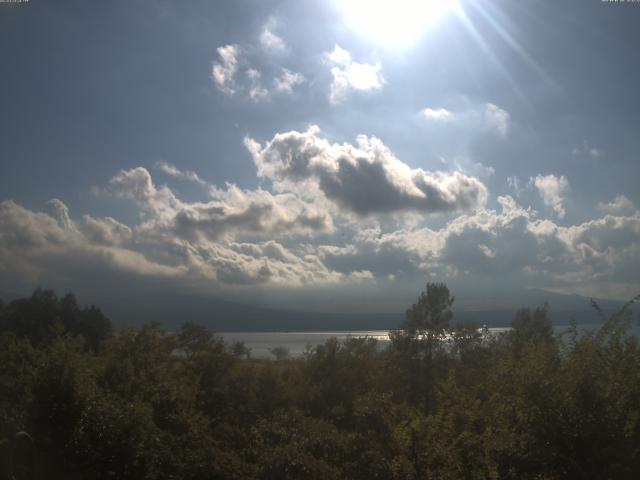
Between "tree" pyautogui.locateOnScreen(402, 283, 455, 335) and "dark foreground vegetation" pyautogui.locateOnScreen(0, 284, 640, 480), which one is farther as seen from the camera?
"tree" pyautogui.locateOnScreen(402, 283, 455, 335)

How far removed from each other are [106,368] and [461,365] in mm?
15262

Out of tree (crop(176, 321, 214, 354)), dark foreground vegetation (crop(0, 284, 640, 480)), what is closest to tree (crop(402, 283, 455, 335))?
dark foreground vegetation (crop(0, 284, 640, 480))

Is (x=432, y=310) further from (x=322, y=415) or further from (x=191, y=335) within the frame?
(x=191, y=335)

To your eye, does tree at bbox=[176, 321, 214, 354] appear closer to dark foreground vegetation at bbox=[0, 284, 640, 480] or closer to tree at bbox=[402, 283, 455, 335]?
dark foreground vegetation at bbox=[0, 284, 640, 480]

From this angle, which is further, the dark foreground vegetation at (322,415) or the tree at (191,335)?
the tree at (191,335)

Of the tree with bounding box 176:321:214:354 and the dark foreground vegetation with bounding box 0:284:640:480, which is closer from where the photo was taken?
the dark foreground vegetation with bounding box 0:284:640:480

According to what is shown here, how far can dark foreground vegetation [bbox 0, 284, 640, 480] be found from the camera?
992 centimetres

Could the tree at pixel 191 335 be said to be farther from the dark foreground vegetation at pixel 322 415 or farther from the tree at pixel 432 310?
the tree at pixel 432 310

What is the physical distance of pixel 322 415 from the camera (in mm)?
22156

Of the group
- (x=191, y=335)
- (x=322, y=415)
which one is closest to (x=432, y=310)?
(x=322, y=415)

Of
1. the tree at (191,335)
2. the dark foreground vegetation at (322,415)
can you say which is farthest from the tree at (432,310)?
the tree at (191,335)

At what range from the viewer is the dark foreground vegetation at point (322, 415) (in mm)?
9922

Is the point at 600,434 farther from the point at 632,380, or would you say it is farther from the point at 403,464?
the point at 403,464

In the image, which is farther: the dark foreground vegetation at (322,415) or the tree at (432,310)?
the tree at (432,310)
